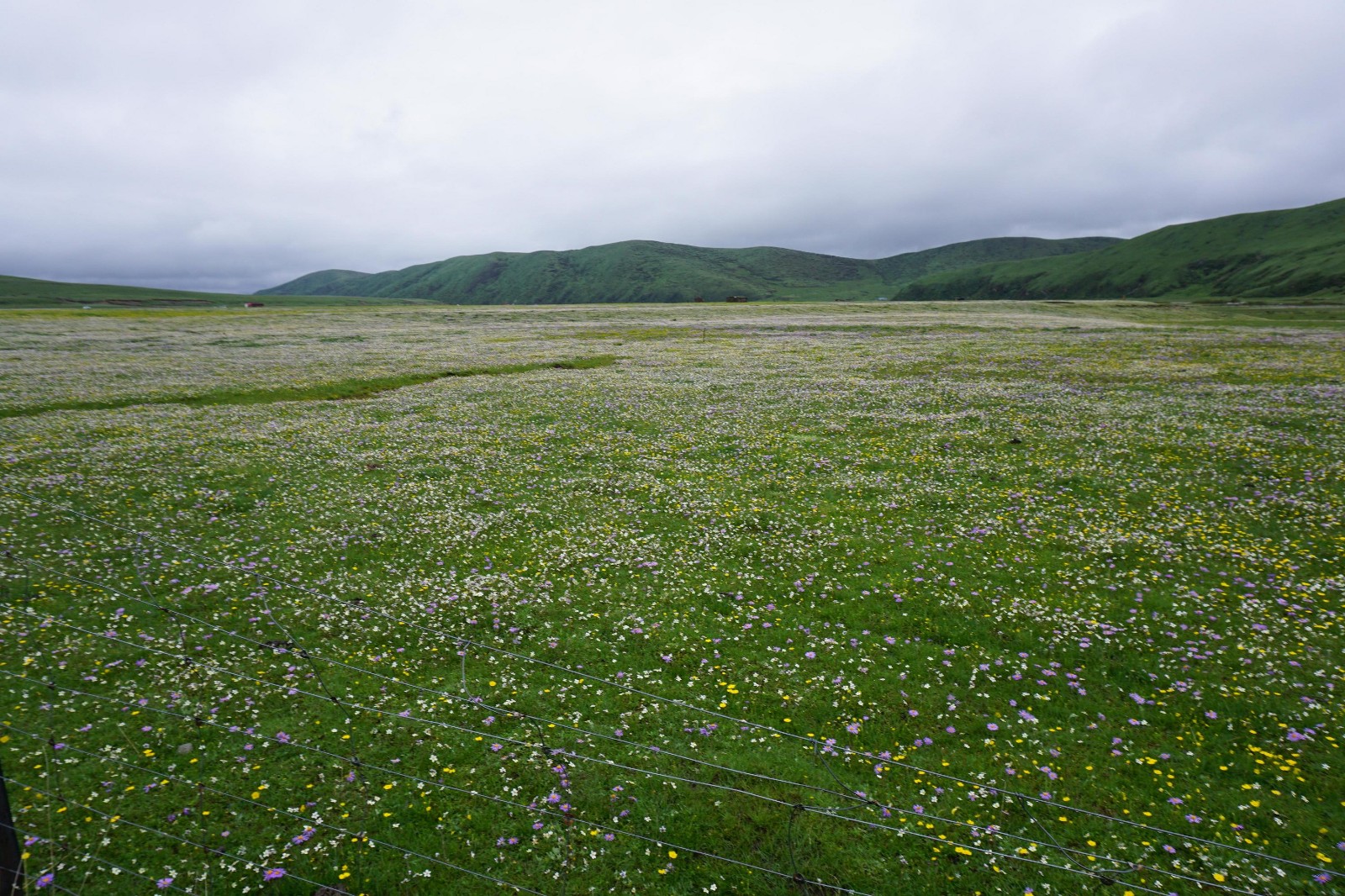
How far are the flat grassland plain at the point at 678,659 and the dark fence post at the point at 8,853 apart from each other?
3076 mm

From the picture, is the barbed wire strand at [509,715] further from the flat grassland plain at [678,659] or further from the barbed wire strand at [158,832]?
the barbed wire strand at [158,832]

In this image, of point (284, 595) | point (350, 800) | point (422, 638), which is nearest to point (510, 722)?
point (350, 800)

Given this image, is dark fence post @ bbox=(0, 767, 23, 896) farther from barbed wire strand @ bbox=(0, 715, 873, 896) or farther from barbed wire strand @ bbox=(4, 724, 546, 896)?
barbed wire strand @ bbox=(4, 724, 546, 896)

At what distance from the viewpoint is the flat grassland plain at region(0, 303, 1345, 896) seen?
941cm

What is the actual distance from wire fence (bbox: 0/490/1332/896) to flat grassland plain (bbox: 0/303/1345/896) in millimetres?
66

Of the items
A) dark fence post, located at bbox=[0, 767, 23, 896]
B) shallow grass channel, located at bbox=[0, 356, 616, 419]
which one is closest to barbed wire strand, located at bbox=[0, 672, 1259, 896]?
dark fence post, located at bbox=[0, 767, 23, 896]

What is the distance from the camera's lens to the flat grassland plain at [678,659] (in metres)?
9.41

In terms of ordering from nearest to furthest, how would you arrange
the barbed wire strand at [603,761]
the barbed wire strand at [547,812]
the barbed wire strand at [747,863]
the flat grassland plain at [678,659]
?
the barbed wire strand at [747,863] → the barbed wire strand at [547,812] → the flat grassland plain at [678,659] → the barbed wire strand at [603,761]

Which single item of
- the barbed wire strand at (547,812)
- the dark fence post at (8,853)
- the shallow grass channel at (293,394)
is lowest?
the barbed wire strand at (547,812)

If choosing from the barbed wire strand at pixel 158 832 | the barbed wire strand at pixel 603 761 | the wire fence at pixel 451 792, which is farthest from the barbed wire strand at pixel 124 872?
the barbed wire strand at pixel 603 761

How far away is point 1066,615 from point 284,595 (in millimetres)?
20759

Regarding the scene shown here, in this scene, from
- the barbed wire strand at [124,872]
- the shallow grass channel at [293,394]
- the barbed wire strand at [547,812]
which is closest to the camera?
the barbed wire strand at [124,872]

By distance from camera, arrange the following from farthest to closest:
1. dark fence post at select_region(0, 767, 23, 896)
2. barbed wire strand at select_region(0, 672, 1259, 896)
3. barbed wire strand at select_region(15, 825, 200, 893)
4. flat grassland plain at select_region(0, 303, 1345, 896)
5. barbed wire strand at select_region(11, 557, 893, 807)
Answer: barbed wire strand at select_region(11, 557, 893, 807) < flat grassland plain at select_region(0, 303, 1345, 896) < barbed wire strand at select_region(0, 672, 1259, 896) < barbed wire strand at select_region(15, 825, 200, 893) < dark fence post at select_region(0, 767, 23, 896)

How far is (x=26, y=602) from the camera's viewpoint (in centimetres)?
1547
